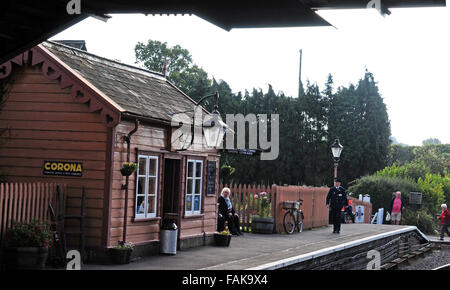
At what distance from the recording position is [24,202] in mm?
11555

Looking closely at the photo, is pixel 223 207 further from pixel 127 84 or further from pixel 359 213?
pixel 359 213

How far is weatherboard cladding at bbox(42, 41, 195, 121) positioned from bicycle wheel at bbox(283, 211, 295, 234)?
541 cm

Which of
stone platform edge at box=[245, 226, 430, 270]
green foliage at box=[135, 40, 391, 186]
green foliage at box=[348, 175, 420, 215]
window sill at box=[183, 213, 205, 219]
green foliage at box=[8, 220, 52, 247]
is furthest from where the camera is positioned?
green foliage at box=[135, 40, 391, 186]

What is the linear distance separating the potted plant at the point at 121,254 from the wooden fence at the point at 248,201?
28.0 ft

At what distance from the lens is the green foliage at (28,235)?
36.0 feet

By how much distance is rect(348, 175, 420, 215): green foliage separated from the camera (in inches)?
1442

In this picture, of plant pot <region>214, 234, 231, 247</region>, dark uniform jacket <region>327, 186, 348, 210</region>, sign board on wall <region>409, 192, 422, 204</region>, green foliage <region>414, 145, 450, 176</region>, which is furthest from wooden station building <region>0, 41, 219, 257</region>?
green foliage <region>414, 145, 450, 176</region>

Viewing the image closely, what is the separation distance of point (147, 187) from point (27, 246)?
12.2 feet

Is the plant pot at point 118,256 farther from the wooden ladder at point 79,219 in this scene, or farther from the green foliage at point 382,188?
the green foliage at point 382,188

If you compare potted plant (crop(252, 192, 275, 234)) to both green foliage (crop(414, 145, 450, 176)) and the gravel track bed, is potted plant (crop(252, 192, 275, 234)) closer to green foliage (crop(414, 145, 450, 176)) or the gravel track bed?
the gravel track bed

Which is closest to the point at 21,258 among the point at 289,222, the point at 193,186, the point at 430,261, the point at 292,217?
the point at 193,186
